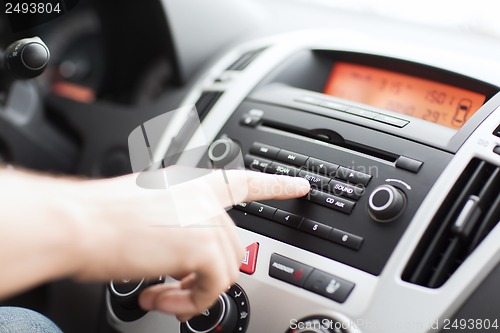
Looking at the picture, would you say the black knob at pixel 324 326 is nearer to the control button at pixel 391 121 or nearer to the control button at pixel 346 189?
the control button at pixel 346 189

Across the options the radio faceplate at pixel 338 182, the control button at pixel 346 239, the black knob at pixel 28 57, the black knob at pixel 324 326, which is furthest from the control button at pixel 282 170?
the black knob at pixel 28 57

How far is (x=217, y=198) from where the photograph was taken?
0.61 metres

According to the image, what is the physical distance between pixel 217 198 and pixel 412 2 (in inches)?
31.5

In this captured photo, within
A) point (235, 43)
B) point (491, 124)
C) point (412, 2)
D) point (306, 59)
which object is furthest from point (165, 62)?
point (491, 124)

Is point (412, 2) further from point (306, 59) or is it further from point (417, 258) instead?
point (417, 258)

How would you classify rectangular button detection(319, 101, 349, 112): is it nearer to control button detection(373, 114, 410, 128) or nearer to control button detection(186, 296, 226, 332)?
control button detection(373, 114, 410, 128)

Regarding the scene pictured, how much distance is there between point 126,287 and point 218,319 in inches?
5.6

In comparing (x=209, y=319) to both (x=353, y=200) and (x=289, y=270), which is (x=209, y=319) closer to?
(x=289, y=270)

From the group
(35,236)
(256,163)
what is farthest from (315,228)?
(35,236)

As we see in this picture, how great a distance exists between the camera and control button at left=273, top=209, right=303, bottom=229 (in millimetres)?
803

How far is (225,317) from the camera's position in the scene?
30.0 inches

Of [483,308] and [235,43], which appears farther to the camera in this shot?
[235,43]

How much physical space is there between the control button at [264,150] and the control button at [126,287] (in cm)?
24

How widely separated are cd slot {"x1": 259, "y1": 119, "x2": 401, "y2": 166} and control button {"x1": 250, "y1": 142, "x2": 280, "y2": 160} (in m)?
0.04
